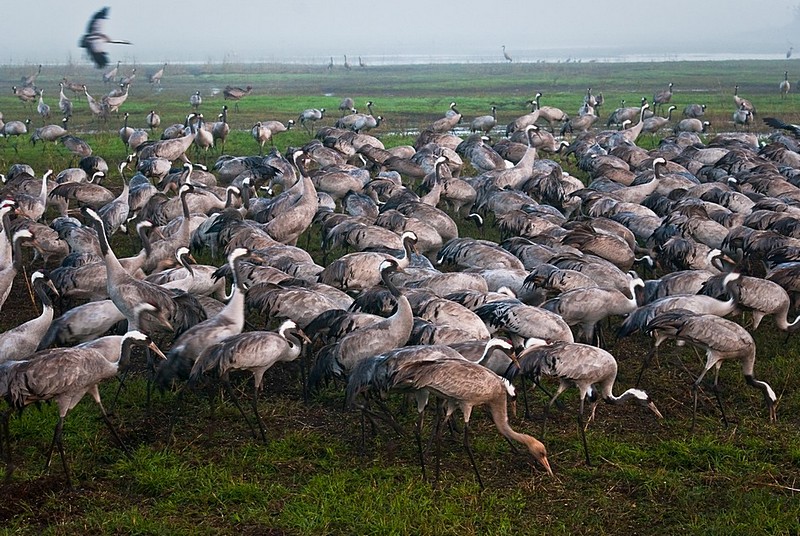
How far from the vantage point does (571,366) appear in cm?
660

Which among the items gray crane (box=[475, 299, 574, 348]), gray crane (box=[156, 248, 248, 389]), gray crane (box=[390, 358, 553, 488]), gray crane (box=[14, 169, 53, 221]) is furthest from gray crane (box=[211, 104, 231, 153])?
gray crane (box=[390, 358, 553, 488])

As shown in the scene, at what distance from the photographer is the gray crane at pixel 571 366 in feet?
21.7

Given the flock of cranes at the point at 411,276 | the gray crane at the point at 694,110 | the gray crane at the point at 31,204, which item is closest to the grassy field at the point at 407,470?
the flock of cranes at the point at 411,276

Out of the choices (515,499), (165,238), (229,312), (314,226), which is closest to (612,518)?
(515,499)

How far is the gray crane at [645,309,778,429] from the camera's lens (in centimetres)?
708

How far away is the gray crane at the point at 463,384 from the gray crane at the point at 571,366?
1.93ft

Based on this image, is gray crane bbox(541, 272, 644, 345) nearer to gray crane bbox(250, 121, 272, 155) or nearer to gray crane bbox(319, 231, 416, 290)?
gray crane bbox(319, 231, 416, 290)

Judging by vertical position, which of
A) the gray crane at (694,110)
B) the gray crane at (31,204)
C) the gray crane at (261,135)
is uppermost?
the gray crane at (31,204)

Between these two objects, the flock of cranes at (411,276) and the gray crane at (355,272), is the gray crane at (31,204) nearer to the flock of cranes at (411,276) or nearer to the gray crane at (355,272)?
the flock of cranes at (411,276)

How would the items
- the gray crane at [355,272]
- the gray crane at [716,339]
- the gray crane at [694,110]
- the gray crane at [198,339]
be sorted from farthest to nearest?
the gray crane at [694,110]
the gray crane at [355,272]
the gray crane at [716,339]
the gray crane at [198,339]

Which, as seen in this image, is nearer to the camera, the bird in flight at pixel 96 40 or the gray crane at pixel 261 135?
A: the bird in flight at pixel 96 40

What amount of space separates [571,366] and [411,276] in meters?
2.66

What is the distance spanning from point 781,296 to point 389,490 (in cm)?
454

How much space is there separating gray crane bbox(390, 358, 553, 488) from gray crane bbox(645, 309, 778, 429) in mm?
1719
